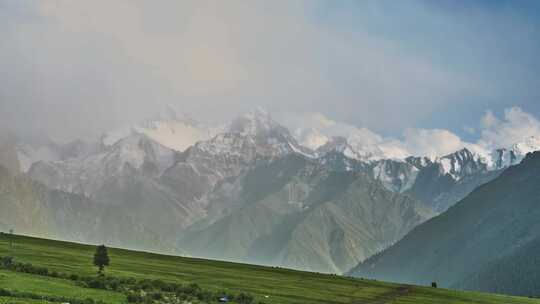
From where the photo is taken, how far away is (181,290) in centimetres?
10544

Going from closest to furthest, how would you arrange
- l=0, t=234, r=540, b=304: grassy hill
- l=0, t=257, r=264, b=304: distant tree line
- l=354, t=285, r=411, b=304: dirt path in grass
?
l=0, t=234, r=540, b=304: grassy hill, l=0, t=257, r=264, b=304: distant tree line, l=354, t=285, r=411, b=304: dirt path in grass

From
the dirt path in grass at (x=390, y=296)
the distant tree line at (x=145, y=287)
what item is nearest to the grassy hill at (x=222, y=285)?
the dirt path in grass at (x=390, y=296)

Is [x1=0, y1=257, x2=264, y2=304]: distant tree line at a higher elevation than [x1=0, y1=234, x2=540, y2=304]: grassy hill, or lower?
lower

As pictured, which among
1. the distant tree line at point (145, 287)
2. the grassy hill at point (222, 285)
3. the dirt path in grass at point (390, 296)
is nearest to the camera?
the grassy hill at point (222, 285)

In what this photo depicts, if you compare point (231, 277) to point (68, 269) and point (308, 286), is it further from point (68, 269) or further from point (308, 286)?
point (68, 269)

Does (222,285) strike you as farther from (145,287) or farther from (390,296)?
(390,296)

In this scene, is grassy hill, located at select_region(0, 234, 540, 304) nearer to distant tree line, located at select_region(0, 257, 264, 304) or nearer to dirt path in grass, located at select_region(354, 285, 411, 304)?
dirt path in grass, located at select_region(354, 285, 411, 304)

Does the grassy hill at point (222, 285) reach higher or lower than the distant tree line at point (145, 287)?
higher

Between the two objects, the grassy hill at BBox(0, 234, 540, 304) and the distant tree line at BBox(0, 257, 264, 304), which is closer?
the grassy hill at BBox(0, 234, 540, 304)

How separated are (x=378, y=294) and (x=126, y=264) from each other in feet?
199

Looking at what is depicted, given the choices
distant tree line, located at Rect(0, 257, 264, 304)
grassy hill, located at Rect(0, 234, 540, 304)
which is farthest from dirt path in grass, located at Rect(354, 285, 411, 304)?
distant tree line, located at Rect(0, 257, 264, 304)

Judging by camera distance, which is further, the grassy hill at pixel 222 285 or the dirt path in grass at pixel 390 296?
the dirt path in grass at pixel 390 296

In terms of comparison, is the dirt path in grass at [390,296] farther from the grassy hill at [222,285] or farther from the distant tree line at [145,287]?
the distant tree line at [145,287]

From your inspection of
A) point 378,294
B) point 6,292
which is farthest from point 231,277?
point 6,292
